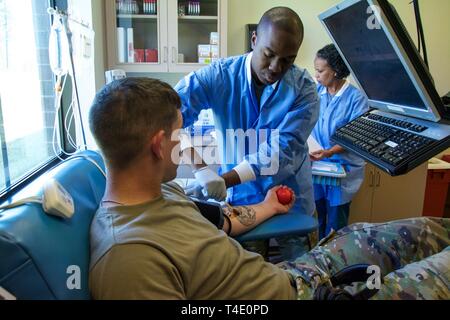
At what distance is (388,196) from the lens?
7.81 ft

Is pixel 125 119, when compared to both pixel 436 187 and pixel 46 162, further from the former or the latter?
pixel 436 187

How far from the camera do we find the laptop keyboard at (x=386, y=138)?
85 cm

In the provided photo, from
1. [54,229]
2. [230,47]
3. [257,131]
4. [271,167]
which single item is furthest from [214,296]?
[230,47]

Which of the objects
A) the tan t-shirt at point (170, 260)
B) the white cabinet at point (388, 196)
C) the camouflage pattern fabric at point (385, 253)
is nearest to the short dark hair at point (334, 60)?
the white cabinet at point (388, 196)

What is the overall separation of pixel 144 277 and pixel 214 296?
0.71 ft

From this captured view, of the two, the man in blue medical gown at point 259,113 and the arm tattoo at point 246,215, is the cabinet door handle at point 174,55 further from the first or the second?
the arm tattoo at point 246,215

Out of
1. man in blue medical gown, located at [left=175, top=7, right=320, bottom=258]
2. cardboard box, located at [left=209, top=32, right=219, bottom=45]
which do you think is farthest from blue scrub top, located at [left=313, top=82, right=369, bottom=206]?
cardboard box, located at [left=209, top=32, right=219, bottom=45]

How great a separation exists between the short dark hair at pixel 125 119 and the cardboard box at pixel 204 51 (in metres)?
1.72

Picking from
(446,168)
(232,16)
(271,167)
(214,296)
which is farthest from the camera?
(232,16)

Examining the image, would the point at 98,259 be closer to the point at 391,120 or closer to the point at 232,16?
the point at 391,120

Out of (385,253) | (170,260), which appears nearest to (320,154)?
(385,253)

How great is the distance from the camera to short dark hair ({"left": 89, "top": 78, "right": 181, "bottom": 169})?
843mm

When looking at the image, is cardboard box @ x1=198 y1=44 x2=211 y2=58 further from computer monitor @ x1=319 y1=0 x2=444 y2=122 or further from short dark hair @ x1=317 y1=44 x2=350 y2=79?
computer monitor @ x1=319 y1=0 x2=444 y2=122

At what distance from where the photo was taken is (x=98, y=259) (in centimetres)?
74
